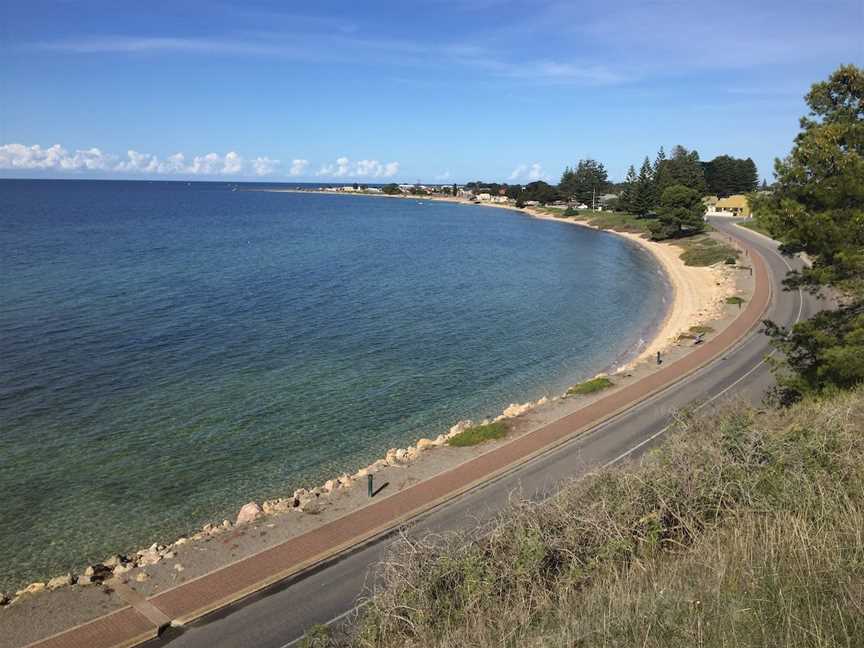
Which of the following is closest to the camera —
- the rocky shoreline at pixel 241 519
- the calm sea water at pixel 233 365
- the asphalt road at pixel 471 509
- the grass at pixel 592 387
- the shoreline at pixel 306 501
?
the asphalt road at pixel 471 509

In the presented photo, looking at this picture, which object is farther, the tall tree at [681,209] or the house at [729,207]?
the house at [729,207]

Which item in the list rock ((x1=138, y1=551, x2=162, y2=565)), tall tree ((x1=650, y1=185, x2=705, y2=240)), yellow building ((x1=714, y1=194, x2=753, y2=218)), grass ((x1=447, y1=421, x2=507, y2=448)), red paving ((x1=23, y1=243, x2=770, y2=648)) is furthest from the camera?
yellow building ((x1=714, y1=194, x2=753, y2=218))

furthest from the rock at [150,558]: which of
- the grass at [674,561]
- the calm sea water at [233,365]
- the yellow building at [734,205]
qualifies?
the yellow building at [734,205]

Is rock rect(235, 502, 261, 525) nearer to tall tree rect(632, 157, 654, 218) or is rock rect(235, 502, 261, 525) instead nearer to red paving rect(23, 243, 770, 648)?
red paving rect(23, 243, 770, 648)

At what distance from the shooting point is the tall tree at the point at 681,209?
93.6 meters

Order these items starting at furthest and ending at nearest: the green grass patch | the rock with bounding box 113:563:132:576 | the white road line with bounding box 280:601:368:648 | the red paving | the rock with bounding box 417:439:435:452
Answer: the green grass patch → the rock with bounding box 417:439:435:452 → the rock with bounding box 113:563:132:576 → the red paving → the white road line with bounding box 280:601:368:648

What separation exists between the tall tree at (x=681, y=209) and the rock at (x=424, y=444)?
3178 inches

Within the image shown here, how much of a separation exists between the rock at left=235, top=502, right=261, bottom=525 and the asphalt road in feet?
14.3

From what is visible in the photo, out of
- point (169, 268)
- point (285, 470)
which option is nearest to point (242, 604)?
point (285, 470)

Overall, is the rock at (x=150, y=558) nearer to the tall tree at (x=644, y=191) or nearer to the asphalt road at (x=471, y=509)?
the asphalt road at (x=471, y=509)

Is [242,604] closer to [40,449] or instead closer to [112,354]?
[40,449]

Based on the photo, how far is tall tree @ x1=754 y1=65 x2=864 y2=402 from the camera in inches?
728

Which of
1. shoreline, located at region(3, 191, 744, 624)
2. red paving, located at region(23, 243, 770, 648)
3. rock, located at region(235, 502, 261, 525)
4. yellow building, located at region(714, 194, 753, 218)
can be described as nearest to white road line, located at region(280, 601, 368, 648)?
red paving, located at region(23, 243, 770, 648)

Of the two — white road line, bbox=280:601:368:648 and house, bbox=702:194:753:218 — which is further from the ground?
house, bbox=702:194:753:218
